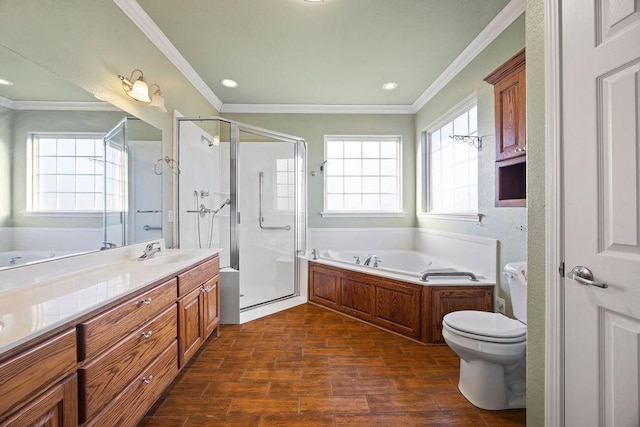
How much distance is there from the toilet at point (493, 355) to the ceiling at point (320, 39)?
191 centimetres

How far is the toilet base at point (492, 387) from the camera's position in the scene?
1559mm

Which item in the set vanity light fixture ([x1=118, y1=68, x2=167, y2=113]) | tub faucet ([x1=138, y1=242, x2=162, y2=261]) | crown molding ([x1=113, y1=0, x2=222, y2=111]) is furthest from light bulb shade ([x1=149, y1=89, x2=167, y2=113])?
tub faucet ([x1=138, y1=242, x2=162, y2=261])

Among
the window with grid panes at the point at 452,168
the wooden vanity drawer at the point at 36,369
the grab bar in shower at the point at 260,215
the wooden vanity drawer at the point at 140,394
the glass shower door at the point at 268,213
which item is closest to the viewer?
the wooden vanity drawer at the point at 36,369

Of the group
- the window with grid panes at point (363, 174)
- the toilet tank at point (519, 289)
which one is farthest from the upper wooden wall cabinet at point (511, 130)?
the window with grid panes at point (363, 174)

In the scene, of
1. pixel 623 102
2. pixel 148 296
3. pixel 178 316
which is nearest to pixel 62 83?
pixel 148 296

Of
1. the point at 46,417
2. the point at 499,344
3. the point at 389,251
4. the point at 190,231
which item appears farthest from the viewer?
the point at 389,251

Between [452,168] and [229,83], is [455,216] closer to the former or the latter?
[452,168]

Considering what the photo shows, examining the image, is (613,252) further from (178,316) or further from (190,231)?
(190,231)

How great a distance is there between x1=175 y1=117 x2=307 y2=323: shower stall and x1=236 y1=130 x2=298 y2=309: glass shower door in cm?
1

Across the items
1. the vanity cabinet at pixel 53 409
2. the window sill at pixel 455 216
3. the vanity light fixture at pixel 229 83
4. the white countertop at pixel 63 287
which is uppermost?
the vanity light fixture at pixel 229 83

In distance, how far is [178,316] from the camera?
1699mm

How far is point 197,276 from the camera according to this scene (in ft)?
6.50

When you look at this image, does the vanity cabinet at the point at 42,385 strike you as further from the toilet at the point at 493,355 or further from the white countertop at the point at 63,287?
the toilet at the point at 493,355

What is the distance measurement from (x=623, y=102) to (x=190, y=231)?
9.94ft
